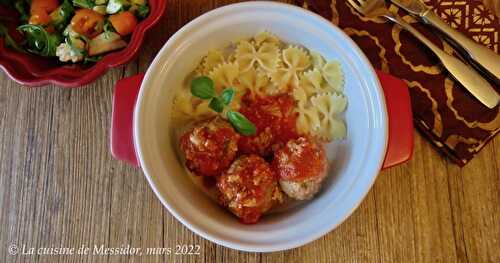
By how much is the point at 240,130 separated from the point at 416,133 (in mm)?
543

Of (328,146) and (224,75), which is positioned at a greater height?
(224,75)

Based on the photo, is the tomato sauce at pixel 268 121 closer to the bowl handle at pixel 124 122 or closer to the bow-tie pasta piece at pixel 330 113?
the bow-tie pasta piece at pixel 330 113

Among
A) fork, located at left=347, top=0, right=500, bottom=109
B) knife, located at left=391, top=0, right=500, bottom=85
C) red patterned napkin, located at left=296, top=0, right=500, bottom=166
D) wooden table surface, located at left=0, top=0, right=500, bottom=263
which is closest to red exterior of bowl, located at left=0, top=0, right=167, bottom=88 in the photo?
wooden table surface, located at left=0, top=0, right=500, bottom=263

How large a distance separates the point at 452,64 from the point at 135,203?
1.03 metres

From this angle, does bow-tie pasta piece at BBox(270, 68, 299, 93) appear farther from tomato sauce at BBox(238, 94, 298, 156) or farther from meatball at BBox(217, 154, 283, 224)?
meatball at BBox(217, 154, 283, 224)

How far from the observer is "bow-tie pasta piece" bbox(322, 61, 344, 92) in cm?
140

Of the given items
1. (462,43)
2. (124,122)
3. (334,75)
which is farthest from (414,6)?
(124,122)

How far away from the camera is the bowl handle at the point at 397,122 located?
1264mm

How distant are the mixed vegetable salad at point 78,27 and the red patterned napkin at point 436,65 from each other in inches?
21.5

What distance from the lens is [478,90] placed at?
1.45m

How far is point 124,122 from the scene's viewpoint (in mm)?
1293

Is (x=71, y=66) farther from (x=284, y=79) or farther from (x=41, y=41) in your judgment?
(x=284, y=79)

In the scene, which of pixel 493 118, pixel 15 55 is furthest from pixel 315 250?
pixel 15 55

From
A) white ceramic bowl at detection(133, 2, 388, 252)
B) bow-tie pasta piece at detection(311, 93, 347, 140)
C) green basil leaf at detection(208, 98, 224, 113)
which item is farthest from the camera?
bow-tie pasta piece at detection(311, 93, 347, 140)
